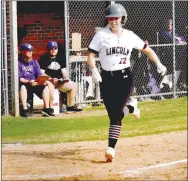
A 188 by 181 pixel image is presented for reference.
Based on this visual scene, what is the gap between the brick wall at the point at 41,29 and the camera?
45.5ft

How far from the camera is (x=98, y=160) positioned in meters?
7.80

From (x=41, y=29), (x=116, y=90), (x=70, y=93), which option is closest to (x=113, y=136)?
(x=116, y=90)

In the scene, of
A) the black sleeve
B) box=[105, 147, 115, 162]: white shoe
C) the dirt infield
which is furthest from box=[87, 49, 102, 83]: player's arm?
the black sleeve

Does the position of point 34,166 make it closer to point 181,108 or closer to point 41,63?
point 41,63

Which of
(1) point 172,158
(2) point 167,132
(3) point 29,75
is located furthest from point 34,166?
(3) point 29,75

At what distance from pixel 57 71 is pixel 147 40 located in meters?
3.43

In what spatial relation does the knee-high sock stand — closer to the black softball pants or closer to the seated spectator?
the black softball pants

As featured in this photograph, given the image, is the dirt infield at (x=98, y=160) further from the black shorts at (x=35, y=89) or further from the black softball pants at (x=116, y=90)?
the black shorts at (x=35, y=89)

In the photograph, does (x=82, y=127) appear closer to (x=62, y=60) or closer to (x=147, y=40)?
(x=62, y=60)

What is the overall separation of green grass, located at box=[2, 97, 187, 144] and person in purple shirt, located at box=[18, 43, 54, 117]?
0.30 meters

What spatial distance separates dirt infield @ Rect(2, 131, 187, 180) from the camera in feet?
23.1

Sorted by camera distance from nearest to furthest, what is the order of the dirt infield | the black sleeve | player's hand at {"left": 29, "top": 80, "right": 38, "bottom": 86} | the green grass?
the dirt infield
the green grass
player's hand at {"left": 29, "top": 80, "right": 38, "bottom": 86}
the black sleeve

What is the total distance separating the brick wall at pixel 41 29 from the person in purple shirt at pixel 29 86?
2025 millimetres

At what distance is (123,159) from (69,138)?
1.97 meters
